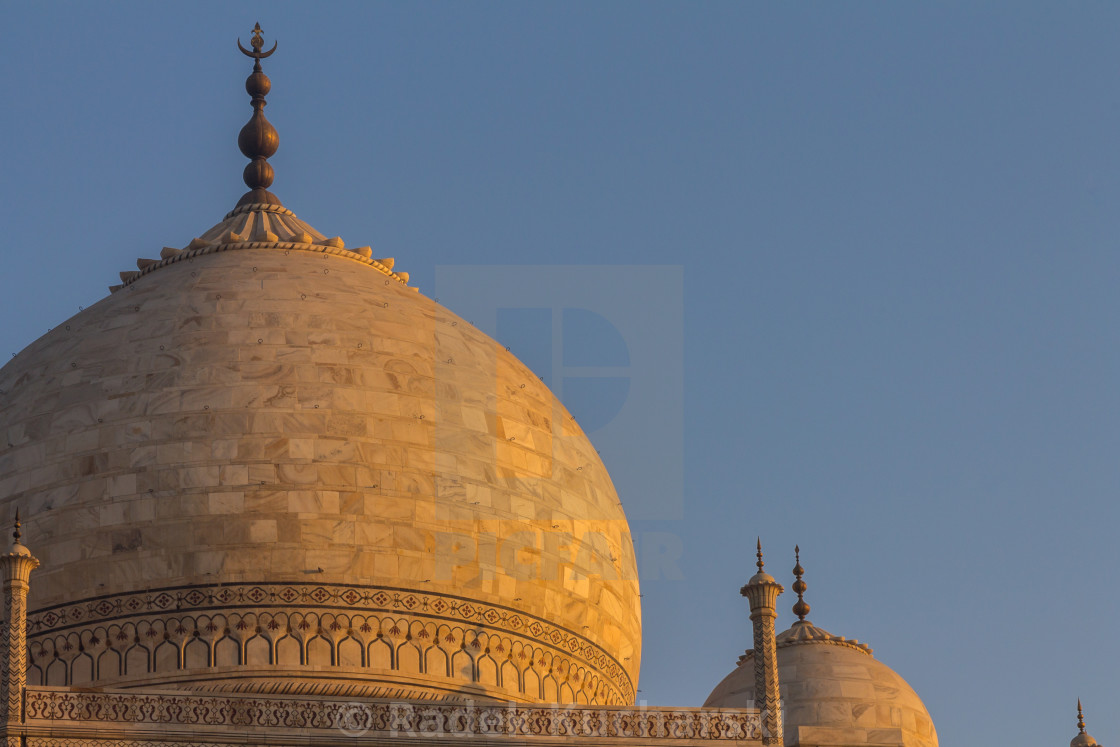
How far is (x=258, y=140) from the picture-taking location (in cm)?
2388

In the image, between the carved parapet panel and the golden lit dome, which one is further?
the golden lit dome

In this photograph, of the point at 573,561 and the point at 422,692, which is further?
the point at 573,561

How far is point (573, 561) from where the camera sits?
1991 centimetres

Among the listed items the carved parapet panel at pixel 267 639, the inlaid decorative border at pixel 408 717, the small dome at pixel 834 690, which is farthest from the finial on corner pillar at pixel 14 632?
the small dome at pixel 834 690

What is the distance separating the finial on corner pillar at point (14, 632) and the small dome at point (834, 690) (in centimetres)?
633

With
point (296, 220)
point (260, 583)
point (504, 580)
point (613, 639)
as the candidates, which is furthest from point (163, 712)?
Answer: point (296, 220)

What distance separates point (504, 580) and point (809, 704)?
9.83 feet

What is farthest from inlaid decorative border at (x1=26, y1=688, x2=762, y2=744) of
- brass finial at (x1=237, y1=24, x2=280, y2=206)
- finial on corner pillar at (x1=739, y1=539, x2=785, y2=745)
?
brass finial at (x1=237, y1=24, x2=280, y2=206)

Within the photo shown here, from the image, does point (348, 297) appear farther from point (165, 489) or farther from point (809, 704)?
point (809, 704)

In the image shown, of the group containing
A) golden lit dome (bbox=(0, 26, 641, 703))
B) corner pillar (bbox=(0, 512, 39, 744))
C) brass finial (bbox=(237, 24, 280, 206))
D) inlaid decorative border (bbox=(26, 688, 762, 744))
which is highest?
brass finial (bbox=(237, 24, 280, 206))

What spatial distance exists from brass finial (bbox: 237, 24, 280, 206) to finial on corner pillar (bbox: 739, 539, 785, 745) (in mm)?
8173

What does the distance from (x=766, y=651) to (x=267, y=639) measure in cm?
396

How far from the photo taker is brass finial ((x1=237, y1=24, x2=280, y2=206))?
23.6 m

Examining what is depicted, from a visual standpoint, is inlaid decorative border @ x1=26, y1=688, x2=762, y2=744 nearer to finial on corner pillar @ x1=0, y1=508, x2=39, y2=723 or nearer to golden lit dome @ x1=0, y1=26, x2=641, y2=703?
finial on corner pillar @ x1=0, y1=508, x2=39, y2=723
